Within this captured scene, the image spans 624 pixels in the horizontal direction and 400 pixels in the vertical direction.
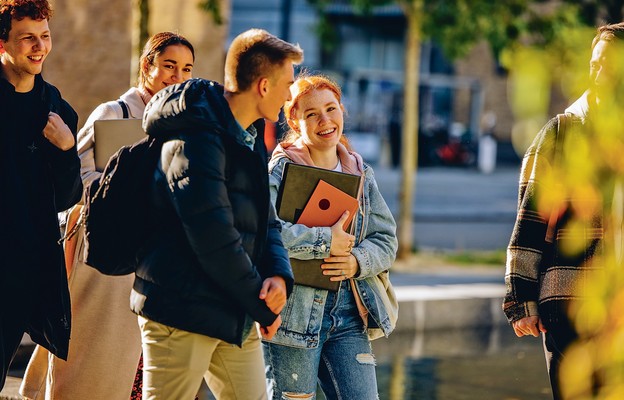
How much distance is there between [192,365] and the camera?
11.1 feet

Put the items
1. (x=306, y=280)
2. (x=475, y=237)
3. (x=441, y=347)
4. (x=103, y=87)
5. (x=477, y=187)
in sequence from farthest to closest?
(x=477, y=187)
(x=475, y=237)
(x=103, y=87)
(x=441, y=347)
(x=306, y=280)

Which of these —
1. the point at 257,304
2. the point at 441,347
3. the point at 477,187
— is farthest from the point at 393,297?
the point at 477,187

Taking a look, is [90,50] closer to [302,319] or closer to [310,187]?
[310,187]

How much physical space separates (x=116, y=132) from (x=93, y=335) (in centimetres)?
83

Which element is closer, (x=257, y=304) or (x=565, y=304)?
(x=257, y=304)

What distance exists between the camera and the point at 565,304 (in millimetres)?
4043

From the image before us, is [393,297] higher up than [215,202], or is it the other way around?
[215,202]

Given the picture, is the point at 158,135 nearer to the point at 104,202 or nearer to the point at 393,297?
the point at 104,202

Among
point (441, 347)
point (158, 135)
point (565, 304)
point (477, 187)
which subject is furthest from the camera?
point (477, 187)

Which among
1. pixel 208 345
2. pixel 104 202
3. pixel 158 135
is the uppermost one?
pixel 158 135

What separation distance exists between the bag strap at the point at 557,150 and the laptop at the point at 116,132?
1622 mm

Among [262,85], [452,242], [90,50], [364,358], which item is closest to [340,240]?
[364,358]

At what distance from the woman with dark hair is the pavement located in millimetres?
683

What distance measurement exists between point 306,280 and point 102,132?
103 centimetres
